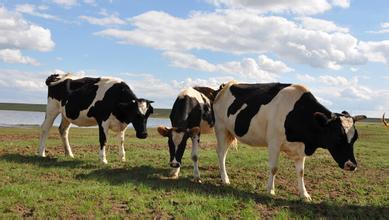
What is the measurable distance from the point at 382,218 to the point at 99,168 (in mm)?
8394

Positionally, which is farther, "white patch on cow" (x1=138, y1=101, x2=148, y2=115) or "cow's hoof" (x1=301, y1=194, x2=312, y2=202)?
"white patch on cow" (x1=138, y1=101, x2=148, y2=115)

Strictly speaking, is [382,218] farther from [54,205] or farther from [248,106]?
[54,205]

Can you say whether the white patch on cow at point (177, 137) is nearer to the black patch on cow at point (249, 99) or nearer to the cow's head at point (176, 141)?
the cow's head at point (176, 141)

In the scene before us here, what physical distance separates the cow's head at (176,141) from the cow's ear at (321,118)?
3.43 m

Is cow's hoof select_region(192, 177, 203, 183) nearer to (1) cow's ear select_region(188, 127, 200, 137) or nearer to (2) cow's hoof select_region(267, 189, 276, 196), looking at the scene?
(1) cow's ear select_region(188, 127, 200, 137)

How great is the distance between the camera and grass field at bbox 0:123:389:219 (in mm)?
8656

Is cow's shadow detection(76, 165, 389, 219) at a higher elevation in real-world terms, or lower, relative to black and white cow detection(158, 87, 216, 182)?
lower

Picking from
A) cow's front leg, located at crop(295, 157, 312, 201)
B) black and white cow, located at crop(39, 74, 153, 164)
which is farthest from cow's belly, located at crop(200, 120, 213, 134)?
cow's front leg, located at crop(295, 157, 312, 201)

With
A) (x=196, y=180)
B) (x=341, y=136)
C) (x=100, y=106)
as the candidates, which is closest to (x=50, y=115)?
(x=100, y=106)

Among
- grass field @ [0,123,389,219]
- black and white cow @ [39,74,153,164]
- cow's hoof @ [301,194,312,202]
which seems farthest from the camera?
black and white cow @ [39,74,153,164]

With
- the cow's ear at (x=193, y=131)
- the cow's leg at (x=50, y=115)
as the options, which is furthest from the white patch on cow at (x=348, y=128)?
the cow's leg at (x=50, y=115)

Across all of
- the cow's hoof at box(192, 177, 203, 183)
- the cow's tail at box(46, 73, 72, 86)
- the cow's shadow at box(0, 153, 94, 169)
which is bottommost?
the cow's shadow at box(0, 153, 94, 169)

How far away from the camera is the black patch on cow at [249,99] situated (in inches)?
478

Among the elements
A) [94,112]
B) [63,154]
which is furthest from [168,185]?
[63,154]
